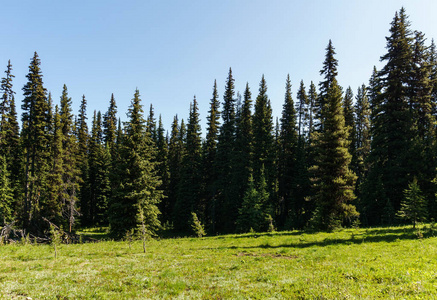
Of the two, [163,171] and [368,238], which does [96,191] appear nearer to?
[163,171]

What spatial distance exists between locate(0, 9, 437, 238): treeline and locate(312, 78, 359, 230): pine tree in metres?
0.10

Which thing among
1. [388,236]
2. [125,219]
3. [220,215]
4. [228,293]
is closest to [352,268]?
[228,293]

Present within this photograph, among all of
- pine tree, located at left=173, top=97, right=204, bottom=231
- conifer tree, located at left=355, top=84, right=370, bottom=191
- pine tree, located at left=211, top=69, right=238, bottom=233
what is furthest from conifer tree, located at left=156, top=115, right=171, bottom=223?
conifer tree, located at left=355, top=84, right=370, bottom=191

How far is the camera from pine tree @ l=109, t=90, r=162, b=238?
2730 centimetres

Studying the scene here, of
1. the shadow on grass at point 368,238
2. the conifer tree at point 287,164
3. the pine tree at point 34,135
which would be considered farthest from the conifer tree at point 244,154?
the pine tree at point 34,135

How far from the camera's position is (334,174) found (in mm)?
22797

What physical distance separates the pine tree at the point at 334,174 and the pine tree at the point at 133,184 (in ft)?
65.8

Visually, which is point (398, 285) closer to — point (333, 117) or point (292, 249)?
point (292, 249)

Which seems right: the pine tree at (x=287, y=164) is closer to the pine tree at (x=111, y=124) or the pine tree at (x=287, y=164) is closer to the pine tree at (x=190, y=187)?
the pine tree at (x=190, y=187)

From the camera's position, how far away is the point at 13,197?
45875 millimetres

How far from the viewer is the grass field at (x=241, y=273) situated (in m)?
7.92

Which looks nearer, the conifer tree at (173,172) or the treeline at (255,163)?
the treeline at (255,163)

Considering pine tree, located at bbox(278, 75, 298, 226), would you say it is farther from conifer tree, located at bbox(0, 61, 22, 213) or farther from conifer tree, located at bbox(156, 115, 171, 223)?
conifer tree, located at bbox(0, 61, 22, 213)

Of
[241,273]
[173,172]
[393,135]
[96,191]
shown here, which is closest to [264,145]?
[393,135]
